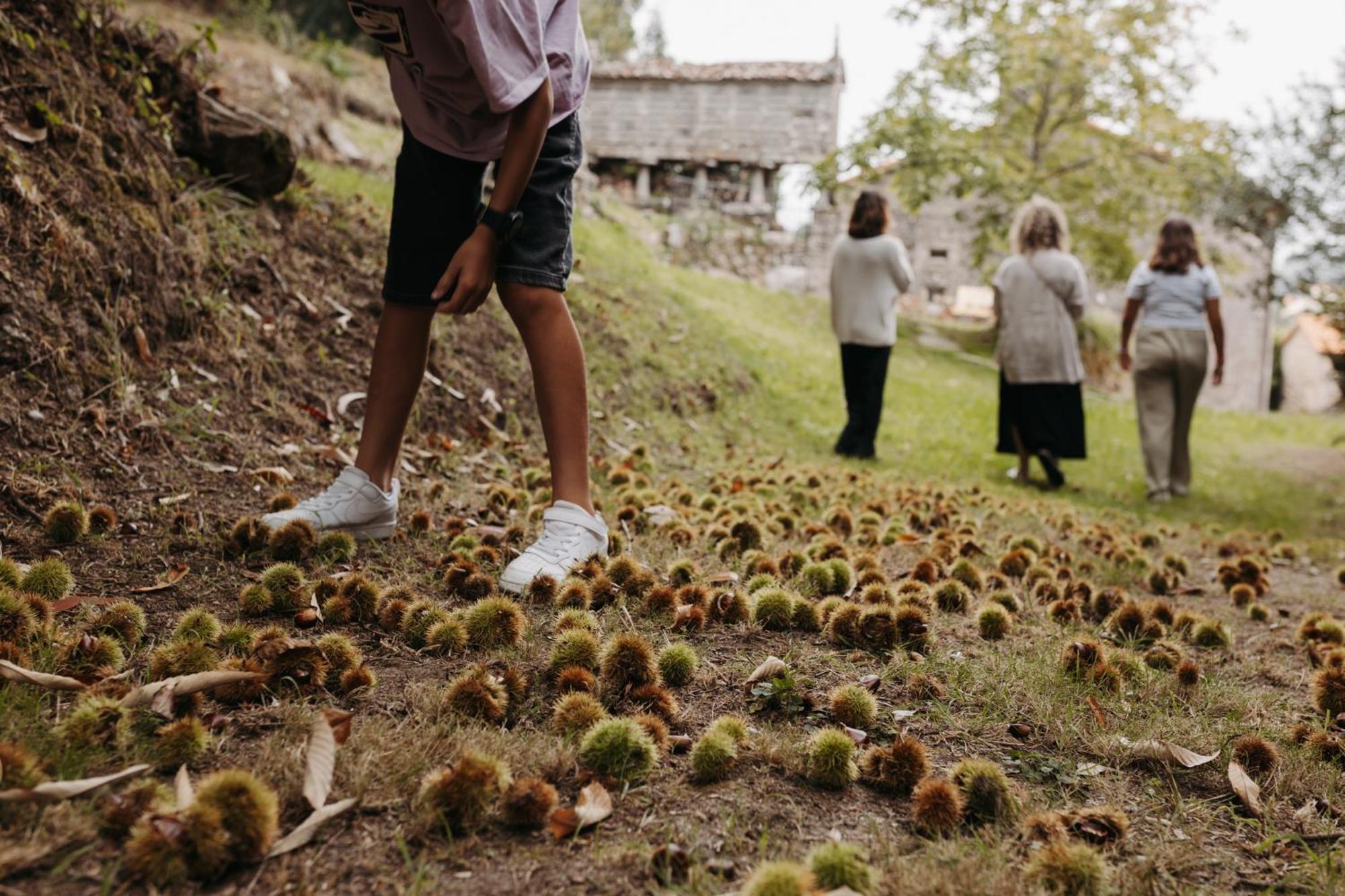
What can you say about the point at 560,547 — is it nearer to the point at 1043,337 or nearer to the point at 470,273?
the point at 470,273

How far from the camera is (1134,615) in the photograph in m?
2.75

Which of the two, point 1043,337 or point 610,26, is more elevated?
point 610,26

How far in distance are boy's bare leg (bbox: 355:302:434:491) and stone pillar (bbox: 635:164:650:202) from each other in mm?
21995

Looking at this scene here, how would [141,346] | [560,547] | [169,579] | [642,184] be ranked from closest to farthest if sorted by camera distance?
[169,579], [560,547], [141,346], [642,184]

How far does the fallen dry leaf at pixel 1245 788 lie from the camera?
5.41 ft

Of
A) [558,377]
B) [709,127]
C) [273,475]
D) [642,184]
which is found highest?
[709,127]

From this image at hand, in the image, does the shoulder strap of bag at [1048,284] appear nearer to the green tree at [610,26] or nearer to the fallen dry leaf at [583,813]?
the fallen dry leaf at [583,813]

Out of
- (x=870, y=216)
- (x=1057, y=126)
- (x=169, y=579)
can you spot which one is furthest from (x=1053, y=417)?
(x=1057, y=126)

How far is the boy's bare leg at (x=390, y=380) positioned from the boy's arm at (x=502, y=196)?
393 millimetres

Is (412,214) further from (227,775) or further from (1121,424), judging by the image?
(1121,424)

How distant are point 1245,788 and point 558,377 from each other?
1845mm

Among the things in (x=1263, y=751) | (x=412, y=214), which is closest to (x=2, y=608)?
(x=412, y=214)

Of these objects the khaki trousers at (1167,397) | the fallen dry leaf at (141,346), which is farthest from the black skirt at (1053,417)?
the fallen dry leaf at (141,346)

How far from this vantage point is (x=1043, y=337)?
273 inches
